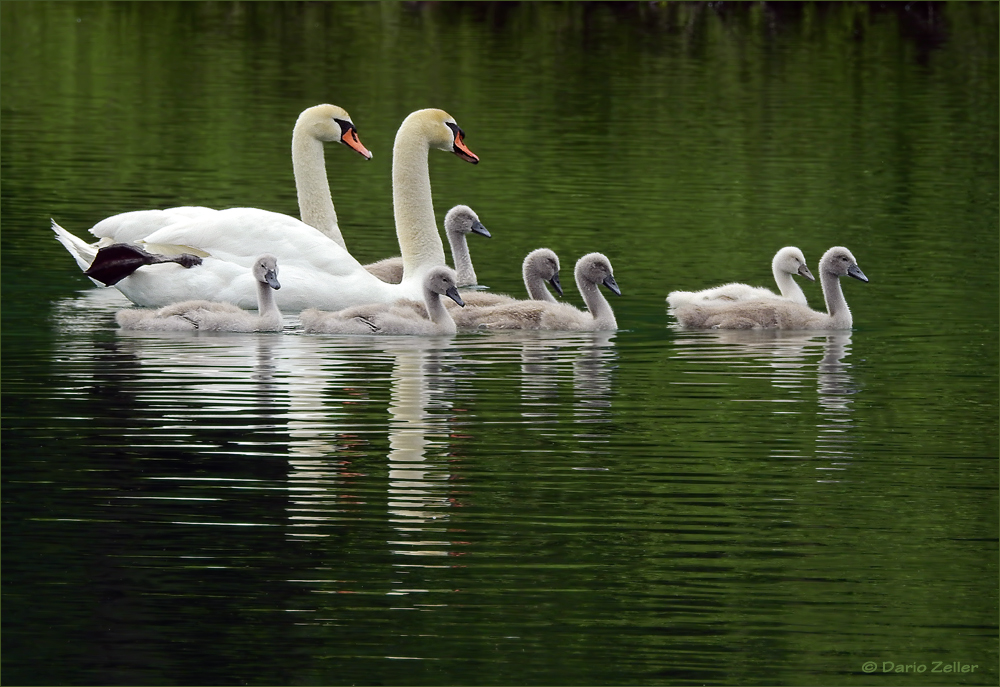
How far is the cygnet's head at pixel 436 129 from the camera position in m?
17.5

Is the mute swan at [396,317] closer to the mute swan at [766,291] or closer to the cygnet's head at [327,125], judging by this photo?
the mute swan at [766,291]

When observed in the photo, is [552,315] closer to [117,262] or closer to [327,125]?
[117,262]

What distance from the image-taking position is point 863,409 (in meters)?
12.3

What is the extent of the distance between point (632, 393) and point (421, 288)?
12.9 feet

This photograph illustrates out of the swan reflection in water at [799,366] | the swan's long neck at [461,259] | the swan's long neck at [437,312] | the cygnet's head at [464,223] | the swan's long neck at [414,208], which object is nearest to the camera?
the swan reflection in water at [799,366]

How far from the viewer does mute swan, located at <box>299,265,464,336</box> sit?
14.7m

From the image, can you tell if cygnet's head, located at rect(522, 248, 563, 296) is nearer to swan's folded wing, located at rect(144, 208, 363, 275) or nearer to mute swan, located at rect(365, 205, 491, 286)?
swan's folded wing, located at rect(144, 208, 363, 275)

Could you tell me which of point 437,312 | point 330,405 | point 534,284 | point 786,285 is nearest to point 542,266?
point 534,284

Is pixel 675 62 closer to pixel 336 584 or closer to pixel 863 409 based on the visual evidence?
pixel 863 409

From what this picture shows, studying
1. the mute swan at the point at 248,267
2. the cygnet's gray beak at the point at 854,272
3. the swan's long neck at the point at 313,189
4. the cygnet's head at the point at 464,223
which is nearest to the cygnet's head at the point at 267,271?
the mute swan at the point at 248,267

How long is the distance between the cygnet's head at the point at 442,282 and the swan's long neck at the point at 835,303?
9.71ft

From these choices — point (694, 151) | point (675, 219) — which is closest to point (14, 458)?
point (675, 219)

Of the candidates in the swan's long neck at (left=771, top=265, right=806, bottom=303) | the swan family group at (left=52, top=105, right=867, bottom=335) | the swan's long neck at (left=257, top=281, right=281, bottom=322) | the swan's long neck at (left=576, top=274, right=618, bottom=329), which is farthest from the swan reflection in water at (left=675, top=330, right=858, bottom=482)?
the swan's long neck at (left=257, top=281, right=281, bottom=322)

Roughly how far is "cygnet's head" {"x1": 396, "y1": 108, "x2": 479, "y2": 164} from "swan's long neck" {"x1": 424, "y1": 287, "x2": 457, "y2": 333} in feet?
9.04
